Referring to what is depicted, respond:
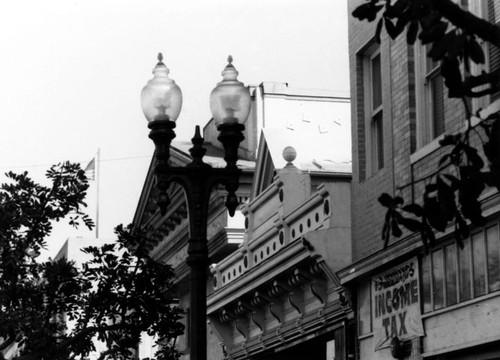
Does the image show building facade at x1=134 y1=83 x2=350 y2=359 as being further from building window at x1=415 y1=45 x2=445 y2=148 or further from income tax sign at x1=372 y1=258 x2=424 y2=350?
building window at x1=415 y1=45 x2=445 y2=148

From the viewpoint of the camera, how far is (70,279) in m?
15.6

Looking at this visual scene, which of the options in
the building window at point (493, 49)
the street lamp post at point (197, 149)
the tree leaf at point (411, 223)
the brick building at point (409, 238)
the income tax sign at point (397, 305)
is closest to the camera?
the tree leaf at point (411, 223)

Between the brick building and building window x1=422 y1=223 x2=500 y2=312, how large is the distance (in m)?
0.01

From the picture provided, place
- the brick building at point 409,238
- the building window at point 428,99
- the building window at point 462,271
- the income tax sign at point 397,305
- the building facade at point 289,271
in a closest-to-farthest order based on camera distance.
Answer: the building window at point 462,271, the brick building at point 409,238, the building window at point 428,99, the income tax sign at point 397,305, the building facade at point 289,271

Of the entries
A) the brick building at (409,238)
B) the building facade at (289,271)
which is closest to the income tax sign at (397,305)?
the brick building at (409,238)

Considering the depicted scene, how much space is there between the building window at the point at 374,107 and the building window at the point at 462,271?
3.07m

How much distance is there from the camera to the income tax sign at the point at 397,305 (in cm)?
1645

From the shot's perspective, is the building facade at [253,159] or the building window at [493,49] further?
the building facade at [253,159]

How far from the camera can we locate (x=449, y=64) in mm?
6262

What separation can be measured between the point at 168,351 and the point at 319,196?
17.4 ft

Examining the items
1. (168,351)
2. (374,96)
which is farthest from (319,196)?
(168,351)

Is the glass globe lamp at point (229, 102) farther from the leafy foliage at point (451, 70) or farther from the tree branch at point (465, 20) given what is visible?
the tree branch at point (465, 20)

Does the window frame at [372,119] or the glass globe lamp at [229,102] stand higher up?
the window frame at [372,119]

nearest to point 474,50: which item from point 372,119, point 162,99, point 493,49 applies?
point 162,99
